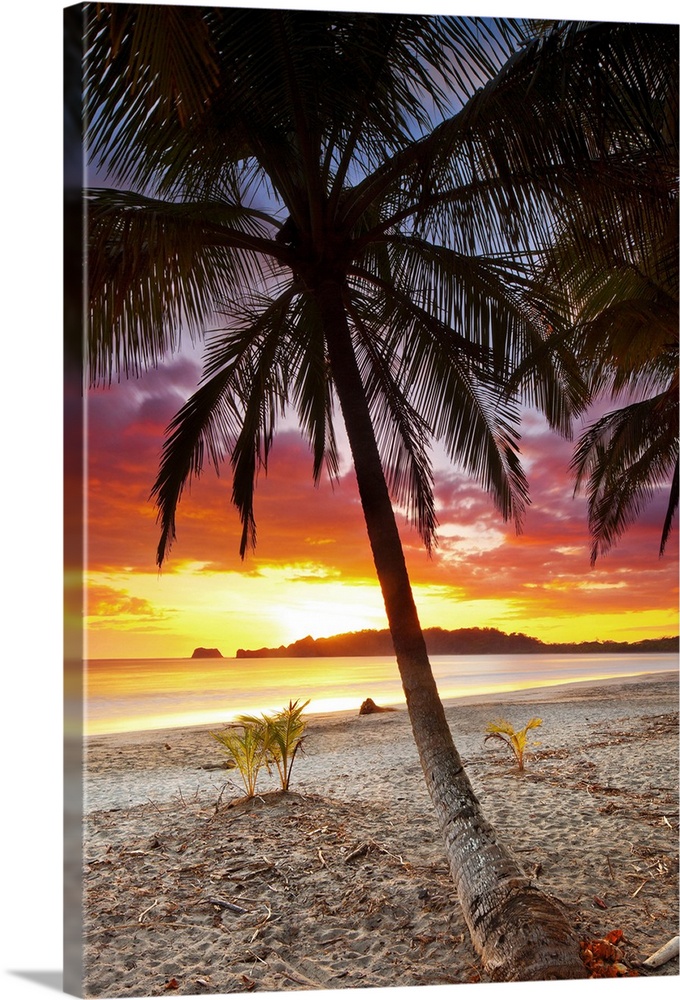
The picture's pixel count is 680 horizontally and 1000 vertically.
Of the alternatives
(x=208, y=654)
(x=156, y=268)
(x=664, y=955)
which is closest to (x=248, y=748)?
(x=208, y=654)

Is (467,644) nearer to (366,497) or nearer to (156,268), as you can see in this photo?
(366,497)

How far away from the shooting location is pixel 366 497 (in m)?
2.40

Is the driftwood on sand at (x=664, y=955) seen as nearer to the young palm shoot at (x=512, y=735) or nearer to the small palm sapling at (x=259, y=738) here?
the young palm shoot at (x=512, y=735)

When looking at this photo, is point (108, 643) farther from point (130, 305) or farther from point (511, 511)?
point (511, 511)

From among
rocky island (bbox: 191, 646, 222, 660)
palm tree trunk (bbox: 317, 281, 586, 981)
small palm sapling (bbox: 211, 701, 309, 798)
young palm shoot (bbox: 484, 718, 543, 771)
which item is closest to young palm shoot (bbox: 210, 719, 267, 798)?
small palm sapling (bbox: 211, 701, 309, 798)

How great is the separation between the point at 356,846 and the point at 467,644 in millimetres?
815

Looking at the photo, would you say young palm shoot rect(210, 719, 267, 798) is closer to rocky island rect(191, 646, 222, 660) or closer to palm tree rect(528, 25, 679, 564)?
rocky island rect(191, 646, 222, 660)

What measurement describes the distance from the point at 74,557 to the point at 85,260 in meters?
0.79

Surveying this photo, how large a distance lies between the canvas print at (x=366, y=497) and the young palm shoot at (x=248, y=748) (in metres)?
0.01

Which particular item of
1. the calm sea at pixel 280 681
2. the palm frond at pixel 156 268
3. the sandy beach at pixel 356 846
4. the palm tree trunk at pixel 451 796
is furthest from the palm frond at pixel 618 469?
the palm frond at pixel 156 268

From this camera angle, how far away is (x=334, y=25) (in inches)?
89.4

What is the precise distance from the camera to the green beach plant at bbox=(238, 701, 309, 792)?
2914 mm

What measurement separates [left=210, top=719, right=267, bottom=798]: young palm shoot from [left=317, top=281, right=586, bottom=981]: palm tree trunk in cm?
82
